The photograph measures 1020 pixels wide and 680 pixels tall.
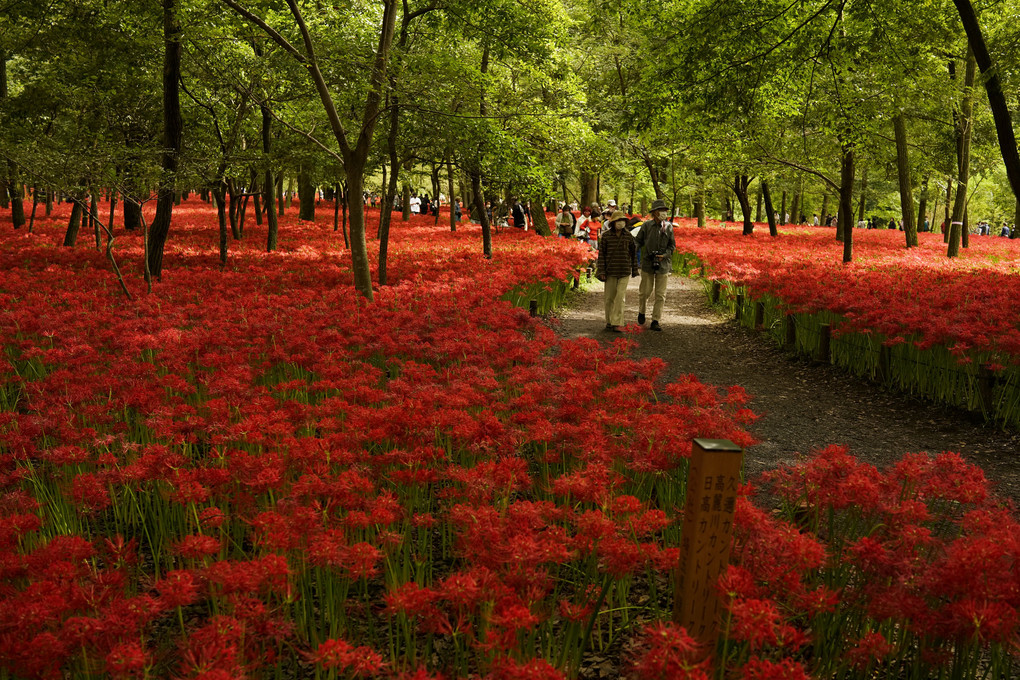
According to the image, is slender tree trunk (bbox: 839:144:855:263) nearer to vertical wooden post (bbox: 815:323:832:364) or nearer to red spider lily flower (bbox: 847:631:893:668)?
vertical wooden post (bbox: 815:323:832:364)

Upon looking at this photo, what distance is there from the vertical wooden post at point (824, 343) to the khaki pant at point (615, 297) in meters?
3.05

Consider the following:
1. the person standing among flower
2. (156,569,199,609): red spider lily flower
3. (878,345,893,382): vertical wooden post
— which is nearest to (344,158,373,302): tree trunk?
the person standing among flower

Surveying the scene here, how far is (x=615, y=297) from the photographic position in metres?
10.6

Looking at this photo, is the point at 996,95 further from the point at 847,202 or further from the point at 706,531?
the point at 706,531

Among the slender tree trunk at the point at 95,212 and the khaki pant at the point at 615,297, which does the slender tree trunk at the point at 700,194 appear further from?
the slender tree trunk at the point at 95,212

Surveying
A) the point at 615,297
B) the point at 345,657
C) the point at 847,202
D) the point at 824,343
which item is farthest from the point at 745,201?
the point at 345,657

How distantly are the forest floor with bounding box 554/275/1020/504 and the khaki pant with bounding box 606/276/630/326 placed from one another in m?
0.30

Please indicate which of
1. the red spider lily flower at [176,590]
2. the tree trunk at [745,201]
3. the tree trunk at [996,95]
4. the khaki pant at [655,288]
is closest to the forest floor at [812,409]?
the khaki pant at [655,288]

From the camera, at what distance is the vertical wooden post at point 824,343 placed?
8406 millimetres

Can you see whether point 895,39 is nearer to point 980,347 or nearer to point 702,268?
point 980,347

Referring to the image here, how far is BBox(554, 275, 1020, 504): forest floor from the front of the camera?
557 cm

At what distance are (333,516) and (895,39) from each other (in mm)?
10676

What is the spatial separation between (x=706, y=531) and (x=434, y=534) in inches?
84.4

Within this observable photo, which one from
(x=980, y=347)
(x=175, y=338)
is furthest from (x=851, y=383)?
(x=175, y=338)
